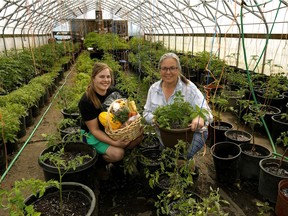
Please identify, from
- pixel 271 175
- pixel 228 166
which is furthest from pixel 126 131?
pixel 271 175

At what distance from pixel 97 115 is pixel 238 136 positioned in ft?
6.77

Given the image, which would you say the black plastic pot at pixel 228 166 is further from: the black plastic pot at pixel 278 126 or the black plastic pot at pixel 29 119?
the black plastic pot at pixel 29 119

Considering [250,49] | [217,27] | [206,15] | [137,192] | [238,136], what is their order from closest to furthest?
[137,192]
[238,136]
[250,49]
[217,27]
[206,15]

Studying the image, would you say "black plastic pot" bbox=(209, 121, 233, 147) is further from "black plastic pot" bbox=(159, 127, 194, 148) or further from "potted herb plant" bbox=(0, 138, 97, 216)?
"potted herb plant" bbox=(0, 138, 97, 216)

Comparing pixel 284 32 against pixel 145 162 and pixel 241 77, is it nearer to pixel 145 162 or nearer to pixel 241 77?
pixel 241 77

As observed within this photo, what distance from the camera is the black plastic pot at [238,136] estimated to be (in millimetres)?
3069

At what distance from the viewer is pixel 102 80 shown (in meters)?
2.53

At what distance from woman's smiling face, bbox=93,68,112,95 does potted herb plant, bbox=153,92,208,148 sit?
28.3 inches

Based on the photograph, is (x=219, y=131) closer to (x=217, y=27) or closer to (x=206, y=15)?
(x=217, y=27)

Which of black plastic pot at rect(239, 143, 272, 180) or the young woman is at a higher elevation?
the young woman

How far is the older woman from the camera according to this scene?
242 cm

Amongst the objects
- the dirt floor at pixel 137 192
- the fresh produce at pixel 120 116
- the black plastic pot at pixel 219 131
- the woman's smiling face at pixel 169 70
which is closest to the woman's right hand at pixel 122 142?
the fresh produce at pixel 120 116

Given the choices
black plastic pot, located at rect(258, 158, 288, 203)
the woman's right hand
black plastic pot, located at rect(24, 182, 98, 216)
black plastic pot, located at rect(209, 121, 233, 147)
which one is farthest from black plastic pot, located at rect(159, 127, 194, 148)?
black plastic pot, located at rect(209, 121, 233, 147)

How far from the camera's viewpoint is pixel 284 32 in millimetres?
5305
